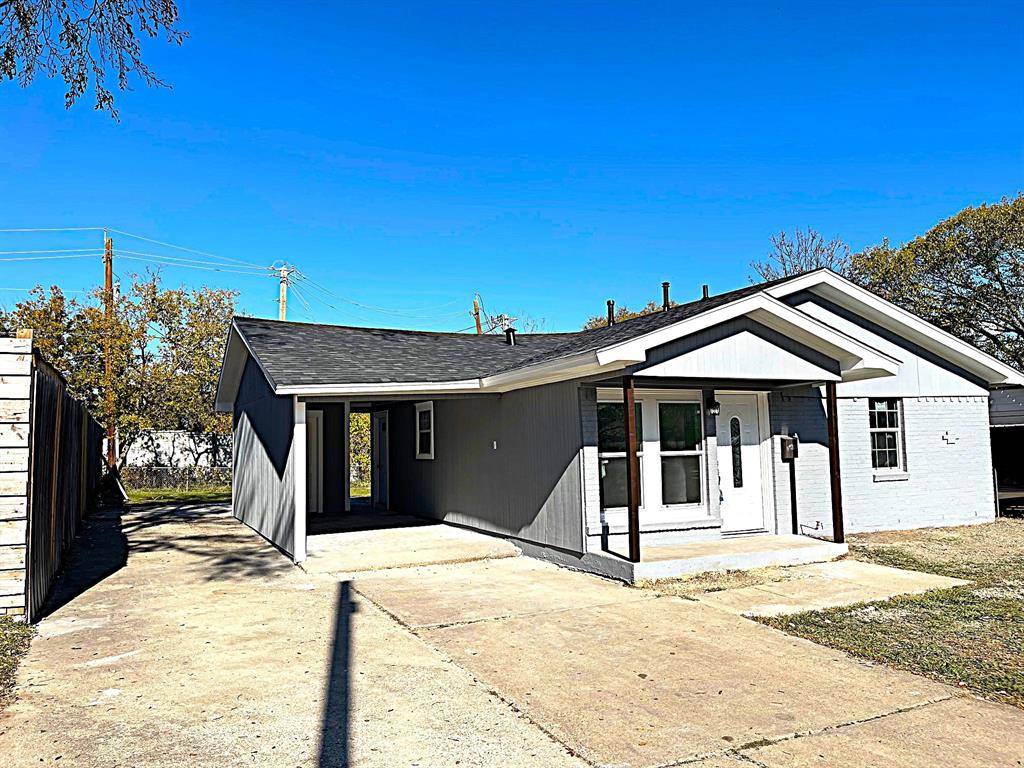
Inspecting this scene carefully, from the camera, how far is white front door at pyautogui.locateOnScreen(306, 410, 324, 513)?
1491 centimetres

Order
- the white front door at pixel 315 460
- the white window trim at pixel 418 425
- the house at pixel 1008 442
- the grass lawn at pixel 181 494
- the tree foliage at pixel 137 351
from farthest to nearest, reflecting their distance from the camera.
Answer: the tree foliage at pixel 137 351
the grass lawn at pixel 181 494
the white front door at pixel 315 460
the house at pixel 1008 442
the white window trim at pixel 418 425

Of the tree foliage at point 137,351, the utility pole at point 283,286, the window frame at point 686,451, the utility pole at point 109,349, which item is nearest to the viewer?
the window frame at point 686,451

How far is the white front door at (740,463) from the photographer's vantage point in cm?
972

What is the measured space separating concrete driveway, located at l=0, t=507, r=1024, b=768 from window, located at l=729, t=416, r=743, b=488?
319cm

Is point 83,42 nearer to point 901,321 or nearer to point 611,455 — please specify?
point 611,455

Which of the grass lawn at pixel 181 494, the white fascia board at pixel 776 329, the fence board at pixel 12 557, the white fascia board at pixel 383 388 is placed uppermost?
the white fascia board at pixel 776 329

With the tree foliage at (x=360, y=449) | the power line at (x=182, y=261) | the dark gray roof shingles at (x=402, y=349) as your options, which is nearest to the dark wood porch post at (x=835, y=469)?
the dark gray roof shingles at (x=402, y=349)

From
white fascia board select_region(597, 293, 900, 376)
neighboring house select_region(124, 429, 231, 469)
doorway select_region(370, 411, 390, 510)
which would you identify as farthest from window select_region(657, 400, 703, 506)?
neighboring house select_region(124, 429, 231, 469)

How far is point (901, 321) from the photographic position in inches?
454

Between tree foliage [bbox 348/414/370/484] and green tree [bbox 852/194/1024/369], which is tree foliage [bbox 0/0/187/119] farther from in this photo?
green tree [bbox 852/194/1024/369]

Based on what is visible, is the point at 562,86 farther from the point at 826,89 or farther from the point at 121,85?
the point at 121,85

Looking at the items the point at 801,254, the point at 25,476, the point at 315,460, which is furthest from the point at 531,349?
the point at 801,254

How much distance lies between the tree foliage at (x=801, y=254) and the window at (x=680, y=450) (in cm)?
2045

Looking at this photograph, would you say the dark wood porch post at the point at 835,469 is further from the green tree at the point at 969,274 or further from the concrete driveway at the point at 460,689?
the green tree at the point at 969,274
